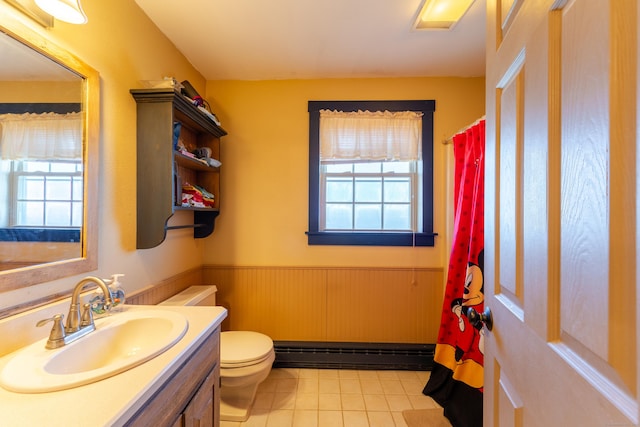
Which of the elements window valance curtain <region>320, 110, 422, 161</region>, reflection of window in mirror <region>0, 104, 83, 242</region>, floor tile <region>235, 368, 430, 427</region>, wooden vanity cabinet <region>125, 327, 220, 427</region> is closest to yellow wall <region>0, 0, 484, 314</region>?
window valance curtain <region>320, 110, 422, 161</region>

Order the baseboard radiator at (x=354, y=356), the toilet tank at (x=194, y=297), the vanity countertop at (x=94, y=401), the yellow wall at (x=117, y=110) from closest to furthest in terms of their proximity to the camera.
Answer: the vanity countertop at (x=94, y=401) → the yellow wall at (x=117, y=110) → the toilet tank at (x=194, y=297) → the baseboard radiator at (x=354, y=356)

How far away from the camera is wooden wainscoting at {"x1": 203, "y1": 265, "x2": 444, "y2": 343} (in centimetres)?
210

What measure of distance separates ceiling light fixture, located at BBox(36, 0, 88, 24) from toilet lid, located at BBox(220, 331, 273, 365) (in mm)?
1614

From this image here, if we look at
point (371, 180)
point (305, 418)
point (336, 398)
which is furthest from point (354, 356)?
point (371, 180)

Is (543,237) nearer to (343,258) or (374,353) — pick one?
(343,258)

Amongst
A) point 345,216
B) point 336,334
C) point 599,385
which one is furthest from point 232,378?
point 599,385

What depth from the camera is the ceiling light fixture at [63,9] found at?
2.81ft

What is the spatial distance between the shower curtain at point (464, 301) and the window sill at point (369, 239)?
395 mm

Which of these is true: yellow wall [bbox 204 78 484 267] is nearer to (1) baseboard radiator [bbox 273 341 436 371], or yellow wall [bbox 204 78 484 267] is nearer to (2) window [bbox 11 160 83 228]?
(1) baseboard radiator [bbox 273 341 436 371]

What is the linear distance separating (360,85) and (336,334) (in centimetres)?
201

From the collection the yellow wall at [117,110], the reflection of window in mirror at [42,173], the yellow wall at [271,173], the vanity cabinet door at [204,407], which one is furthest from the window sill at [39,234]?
the yellow wall at [271,173]

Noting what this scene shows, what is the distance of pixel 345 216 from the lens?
2191 mm

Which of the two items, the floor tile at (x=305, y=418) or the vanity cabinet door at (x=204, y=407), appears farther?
the floor tile at (x=305, y=418)

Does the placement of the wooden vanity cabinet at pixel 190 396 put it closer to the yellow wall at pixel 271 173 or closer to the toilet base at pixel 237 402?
the toilet base at pixel 237 402
